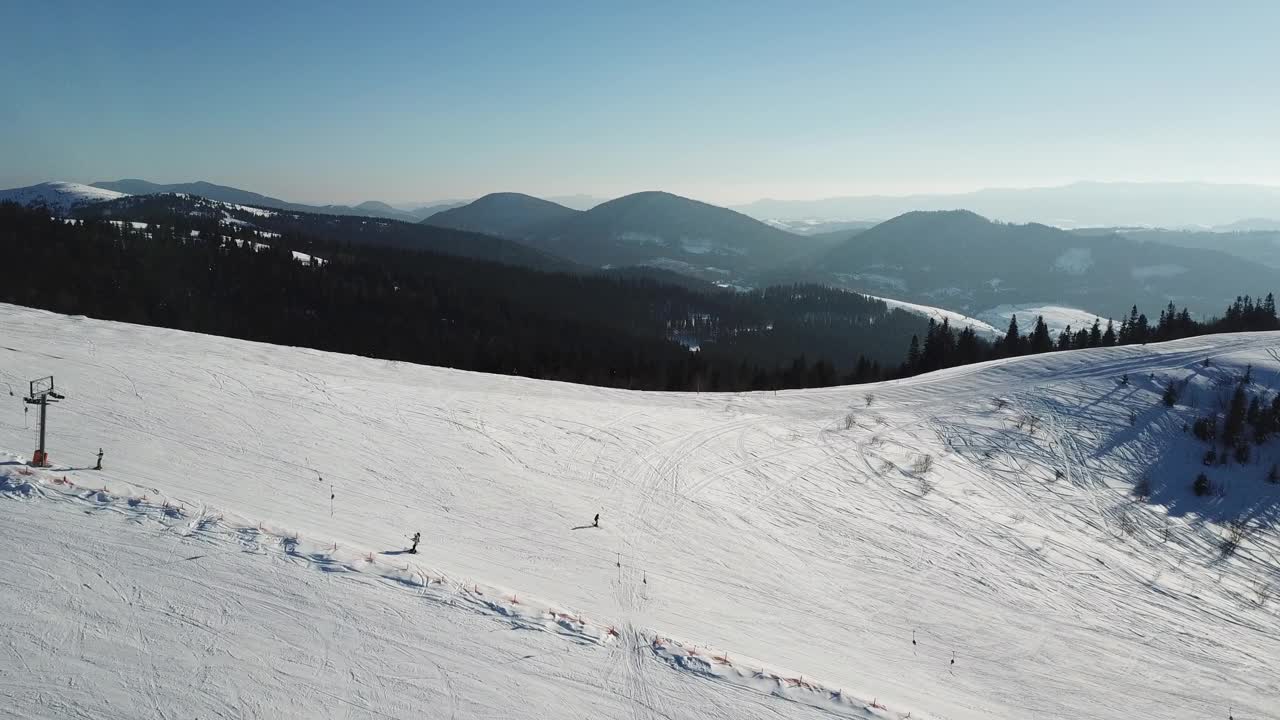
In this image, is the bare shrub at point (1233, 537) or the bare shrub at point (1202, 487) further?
the bare shrub at point (1202, 487)

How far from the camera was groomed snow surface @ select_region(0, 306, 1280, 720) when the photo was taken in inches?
392

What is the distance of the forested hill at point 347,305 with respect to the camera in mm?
67750

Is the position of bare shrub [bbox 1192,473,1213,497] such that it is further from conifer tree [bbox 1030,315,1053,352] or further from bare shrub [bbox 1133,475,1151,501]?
conifer tree [bbox 1030,315,1053,352]

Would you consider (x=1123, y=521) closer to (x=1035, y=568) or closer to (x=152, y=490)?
(x=1035, y=568)

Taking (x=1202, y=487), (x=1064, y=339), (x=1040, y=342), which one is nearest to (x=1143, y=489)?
(x=1202, y=487)

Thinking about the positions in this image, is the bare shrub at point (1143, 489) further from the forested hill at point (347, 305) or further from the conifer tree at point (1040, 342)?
the conifer tree at point (1040, 342)

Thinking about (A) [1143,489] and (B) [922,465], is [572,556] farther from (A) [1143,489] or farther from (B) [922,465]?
(A) [1143,489]

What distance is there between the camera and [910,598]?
631 inches

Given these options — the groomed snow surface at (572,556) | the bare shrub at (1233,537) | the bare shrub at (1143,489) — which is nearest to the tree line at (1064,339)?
the groomed snow surface at (572,556)

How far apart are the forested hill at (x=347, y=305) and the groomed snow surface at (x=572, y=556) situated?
3245 centimetres

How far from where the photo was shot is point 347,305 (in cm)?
9425

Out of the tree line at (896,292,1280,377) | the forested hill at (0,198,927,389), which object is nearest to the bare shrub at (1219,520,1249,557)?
the forested hill at (0,198,927,389)

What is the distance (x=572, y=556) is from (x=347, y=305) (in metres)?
92.6

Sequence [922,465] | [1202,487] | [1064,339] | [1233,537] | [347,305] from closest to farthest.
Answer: [1233,537] → [922,465] → [1202,487] → [1064,339] → [347,305]
